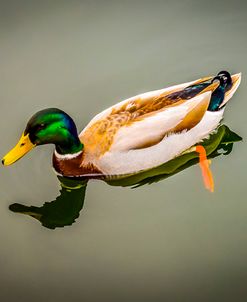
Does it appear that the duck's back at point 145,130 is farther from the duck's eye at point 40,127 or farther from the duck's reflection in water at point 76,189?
the duck's eye at point 40,127

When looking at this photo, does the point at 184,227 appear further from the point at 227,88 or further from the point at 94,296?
the point at 227,88

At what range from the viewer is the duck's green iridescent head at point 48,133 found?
5.99 feet

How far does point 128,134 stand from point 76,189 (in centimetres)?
24

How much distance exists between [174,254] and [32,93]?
0.76 m

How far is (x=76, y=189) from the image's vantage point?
1972 millimetres

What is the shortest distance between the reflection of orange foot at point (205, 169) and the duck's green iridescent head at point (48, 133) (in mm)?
367

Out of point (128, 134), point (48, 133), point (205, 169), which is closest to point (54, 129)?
point (48, 133)

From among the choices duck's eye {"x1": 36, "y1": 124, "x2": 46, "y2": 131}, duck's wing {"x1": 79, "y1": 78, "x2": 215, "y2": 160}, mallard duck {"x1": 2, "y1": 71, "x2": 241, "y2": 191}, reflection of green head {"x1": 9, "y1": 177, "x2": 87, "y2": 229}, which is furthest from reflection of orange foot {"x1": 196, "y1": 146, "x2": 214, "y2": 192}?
duck's eye {"x1": 36, "y1": 124, "x2": 46, "y2": 131}

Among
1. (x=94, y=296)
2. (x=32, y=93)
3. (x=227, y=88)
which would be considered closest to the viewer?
(x=94, y=296)

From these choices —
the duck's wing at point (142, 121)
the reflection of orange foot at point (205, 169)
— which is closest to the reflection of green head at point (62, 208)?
the duck's wing at point (142, 121)

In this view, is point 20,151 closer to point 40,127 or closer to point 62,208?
point 40,127

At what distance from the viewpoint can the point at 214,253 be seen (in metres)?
1.82
